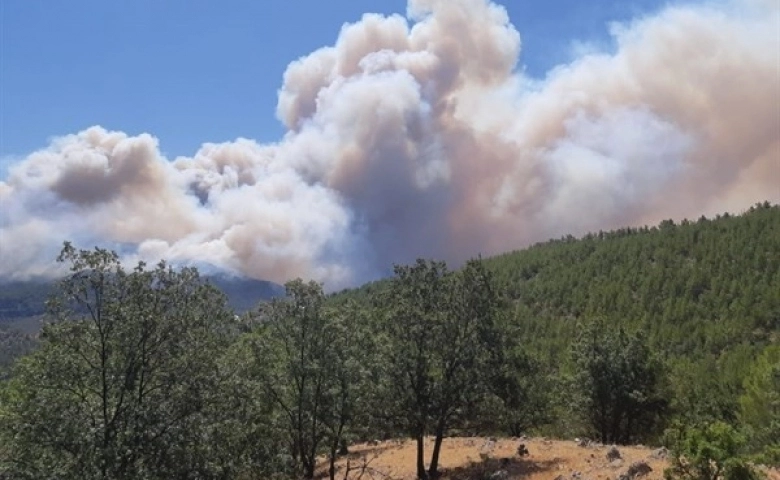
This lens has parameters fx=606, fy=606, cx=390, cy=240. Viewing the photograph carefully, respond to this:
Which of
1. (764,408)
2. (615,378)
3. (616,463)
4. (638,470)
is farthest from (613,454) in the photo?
(764,408)

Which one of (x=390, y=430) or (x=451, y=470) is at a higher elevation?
(x=390, y=430)

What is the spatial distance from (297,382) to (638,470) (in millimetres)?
20300

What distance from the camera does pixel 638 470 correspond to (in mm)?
33656

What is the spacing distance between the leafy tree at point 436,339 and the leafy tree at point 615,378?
67.7 ft

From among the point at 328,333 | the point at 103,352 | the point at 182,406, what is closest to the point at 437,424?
the point at 328,333

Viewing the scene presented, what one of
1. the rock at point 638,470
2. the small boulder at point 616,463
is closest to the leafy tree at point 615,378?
the small boulder at point 616,463

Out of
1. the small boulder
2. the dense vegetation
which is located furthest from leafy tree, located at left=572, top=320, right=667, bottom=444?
the small boulder

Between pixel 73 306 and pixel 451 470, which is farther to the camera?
pixel 451 470

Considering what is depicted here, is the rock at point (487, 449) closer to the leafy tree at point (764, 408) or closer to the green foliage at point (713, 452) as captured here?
the leafy tree at point (764, 408)

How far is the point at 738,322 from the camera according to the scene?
18000cm

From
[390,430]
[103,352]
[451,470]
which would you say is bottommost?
[451,470]

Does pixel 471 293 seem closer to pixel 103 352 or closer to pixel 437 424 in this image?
pixel 437 424

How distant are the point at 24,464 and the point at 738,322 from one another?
197 meters

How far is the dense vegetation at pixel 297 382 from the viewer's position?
2194 cm
